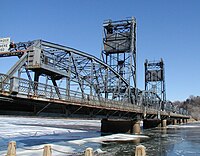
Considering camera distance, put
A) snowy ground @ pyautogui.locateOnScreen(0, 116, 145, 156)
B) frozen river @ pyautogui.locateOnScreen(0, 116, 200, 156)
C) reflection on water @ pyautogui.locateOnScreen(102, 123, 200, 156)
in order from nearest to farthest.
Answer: snowy ground @ pyautogui.locateOnScreen(0, 116, 145, 156) < frozen river @ pyautogui.locateOnScreen(0, 116, 200, 156) < reflection on water @ pyautogui.locateOnScreen(102, 123, 200, 156)

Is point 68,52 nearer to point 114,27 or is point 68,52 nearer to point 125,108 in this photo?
point 125,108

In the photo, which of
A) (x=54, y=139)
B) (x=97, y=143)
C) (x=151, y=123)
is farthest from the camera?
(x=151, y=123)

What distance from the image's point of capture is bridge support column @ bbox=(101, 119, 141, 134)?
52.0 meters

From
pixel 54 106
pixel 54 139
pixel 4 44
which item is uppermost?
pixel 4 44

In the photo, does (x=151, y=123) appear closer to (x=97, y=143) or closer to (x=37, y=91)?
(x=97, y=143)

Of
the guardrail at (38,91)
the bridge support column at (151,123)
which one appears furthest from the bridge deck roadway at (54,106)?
the bridge support column at (151,123)

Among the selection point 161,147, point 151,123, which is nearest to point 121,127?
point 161,147

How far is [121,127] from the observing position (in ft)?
173

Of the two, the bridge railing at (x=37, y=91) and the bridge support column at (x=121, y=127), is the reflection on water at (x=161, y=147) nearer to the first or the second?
the bridge railing at (x=37, y=91)

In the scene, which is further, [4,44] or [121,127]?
[121,127]

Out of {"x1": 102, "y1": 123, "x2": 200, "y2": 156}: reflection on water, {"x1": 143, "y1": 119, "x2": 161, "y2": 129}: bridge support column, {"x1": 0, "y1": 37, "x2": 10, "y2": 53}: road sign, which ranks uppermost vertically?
{"x1": 0, "y1": 37, "x2": 10, "y2": 53}: road sign

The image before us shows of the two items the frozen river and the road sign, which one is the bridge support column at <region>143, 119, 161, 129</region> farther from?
the road sign

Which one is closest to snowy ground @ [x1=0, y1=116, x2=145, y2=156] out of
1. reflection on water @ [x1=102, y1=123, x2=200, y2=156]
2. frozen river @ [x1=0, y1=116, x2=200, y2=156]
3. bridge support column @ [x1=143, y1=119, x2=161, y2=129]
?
frozen river @ [x1=0, y1=116, x2=200, y2=156]

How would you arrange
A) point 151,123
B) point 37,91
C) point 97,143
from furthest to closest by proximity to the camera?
point 151,123
point 97,143
point 37,91
